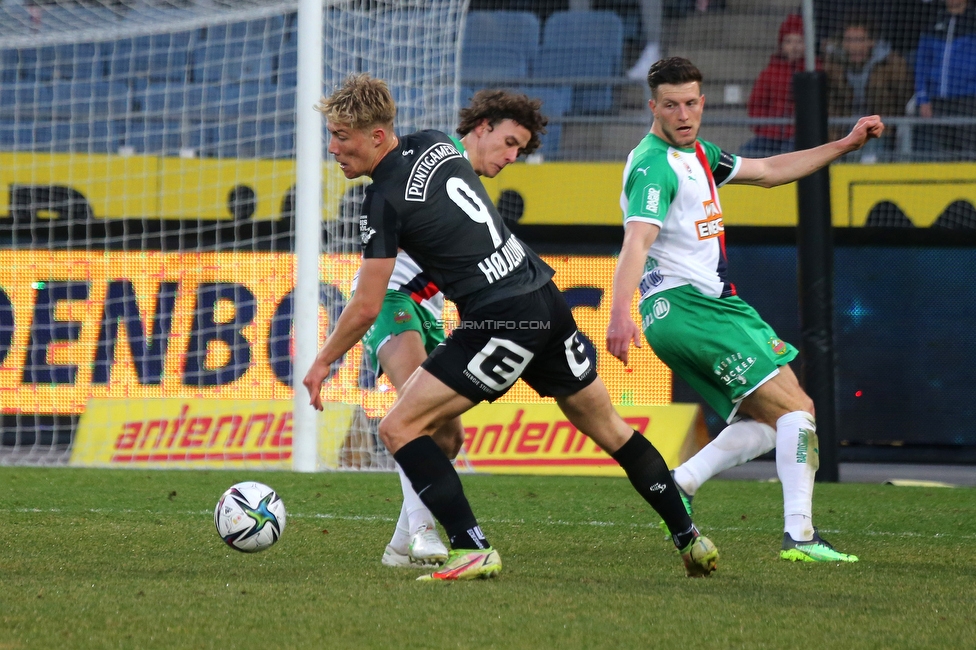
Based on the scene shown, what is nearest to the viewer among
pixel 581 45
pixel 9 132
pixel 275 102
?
pixel 9 132

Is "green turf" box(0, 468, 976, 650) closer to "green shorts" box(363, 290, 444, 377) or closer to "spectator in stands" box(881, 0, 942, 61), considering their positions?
"green shorts" box(363, 290, 444, 377)

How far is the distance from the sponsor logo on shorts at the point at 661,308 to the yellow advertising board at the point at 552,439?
4.16 meters

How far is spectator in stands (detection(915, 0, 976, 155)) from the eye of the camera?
1283 cm

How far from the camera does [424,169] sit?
4.42 m

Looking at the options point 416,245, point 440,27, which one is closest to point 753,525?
point 416,245

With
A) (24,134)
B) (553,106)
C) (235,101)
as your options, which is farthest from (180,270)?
(553,106)

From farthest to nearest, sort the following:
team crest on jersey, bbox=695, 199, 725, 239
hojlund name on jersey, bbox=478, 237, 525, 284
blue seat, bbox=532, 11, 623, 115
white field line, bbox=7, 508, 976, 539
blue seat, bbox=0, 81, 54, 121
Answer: blue seat, bbox=532, 11, 623, 115 < blue seat, bbox=0, 81, 54, 121 < white field line, bbox=7, 508, 976, 539 < team crest on jersey, bbox=695, 199, 725, 239 < hojlund name on jersey, bbox=478, 237, 525, 284

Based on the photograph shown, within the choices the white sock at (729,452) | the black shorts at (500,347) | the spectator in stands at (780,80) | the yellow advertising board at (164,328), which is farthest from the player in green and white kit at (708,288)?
the spectator in stands at (780,80)

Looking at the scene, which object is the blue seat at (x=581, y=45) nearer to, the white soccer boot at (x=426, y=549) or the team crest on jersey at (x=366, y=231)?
→ the white soccer boot at (x=426, y=549)

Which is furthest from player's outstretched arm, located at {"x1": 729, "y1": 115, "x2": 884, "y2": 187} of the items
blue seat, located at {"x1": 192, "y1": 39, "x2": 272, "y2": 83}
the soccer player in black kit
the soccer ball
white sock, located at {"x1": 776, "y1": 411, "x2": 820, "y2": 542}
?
blue seat, located at {"x1": 192, "y1": 39, "x2": 272, "y2": 83}

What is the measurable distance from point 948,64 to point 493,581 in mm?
10497

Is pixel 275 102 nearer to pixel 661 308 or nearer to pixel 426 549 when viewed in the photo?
pixel 661 308

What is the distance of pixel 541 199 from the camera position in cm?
1129

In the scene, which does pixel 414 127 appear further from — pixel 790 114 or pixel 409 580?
pixel 409 580
